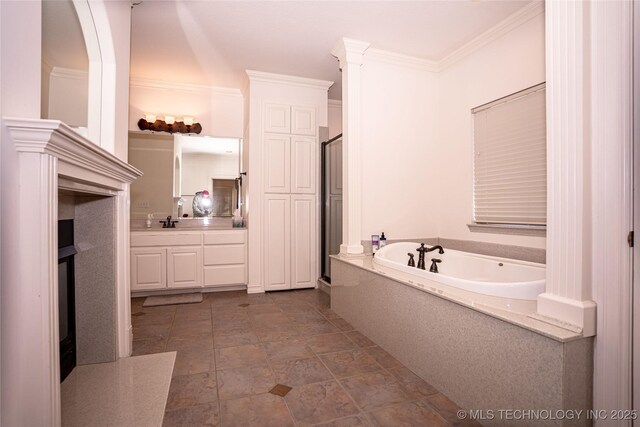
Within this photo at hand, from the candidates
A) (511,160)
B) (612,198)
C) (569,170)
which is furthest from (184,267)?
(612,198)

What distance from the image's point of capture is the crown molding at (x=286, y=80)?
3.89 metres

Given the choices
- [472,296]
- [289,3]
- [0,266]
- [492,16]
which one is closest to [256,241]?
[289,3]

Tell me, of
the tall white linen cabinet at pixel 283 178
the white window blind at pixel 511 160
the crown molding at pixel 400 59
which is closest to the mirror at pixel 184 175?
the tall white linen cabinet at pixel 283 178

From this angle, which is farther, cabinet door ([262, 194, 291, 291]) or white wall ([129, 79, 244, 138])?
white wall ([129, 79, 244, 138])

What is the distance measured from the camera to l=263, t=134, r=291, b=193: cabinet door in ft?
13.0

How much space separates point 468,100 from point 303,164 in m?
1.99

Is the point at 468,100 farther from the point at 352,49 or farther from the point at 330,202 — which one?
the point at 330,202

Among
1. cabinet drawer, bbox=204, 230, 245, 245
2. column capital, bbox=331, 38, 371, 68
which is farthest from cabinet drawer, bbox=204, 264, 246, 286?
column capital, bbox=331, 38, 371, 68

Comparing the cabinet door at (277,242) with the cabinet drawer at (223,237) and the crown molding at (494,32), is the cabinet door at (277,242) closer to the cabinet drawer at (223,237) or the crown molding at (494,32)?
the cabinet drawer at (223,237)

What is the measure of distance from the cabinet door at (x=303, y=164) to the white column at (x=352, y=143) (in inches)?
39.2

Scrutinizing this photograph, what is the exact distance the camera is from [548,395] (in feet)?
4.03

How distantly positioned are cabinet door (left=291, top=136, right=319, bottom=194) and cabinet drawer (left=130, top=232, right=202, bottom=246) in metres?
1.33

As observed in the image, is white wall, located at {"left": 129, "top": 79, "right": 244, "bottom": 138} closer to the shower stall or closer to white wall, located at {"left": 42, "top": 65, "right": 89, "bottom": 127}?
the shower stall

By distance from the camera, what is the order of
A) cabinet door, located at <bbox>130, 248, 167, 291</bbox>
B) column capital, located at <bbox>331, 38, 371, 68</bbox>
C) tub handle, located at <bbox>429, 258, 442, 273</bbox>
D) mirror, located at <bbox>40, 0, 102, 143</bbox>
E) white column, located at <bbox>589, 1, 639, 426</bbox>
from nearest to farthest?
white column, located at <bbox>589, 1, 639, 426</bbox> → mirror, located at <bbox>40, 0, 102, 143</bbox> → tub handle, located at <bbox>429, 258, 442, 273</bbox> → column capital, located at <bbox>331, 38, 371, 68</bbox> → cabinet door, located at <bbox>130, 248, 167, 291</bbox>
